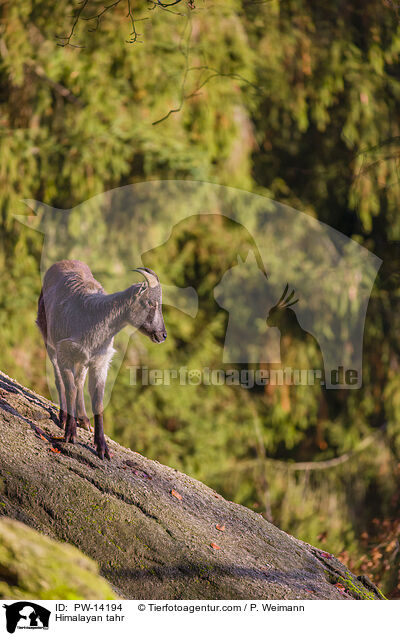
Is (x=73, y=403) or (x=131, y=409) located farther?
(x=131, y=409)

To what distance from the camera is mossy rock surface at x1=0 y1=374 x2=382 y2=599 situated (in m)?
2.63

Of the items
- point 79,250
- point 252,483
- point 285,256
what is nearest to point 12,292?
point 79,250

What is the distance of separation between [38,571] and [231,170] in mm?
4206

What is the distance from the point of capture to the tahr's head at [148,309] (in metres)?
2.78

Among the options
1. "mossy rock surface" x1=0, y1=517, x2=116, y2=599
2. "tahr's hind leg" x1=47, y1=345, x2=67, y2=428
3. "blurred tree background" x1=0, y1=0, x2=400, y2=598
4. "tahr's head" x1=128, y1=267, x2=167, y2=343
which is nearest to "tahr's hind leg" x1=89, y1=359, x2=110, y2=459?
"tahr's hind leg" x1=47, y1=345, x2=67, y2=428

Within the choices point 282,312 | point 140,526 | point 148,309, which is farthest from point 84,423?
point 282,312

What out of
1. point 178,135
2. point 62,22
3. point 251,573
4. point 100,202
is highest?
point 62,22

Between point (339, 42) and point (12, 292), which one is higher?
point (339, 42)

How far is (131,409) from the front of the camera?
539 centimetres

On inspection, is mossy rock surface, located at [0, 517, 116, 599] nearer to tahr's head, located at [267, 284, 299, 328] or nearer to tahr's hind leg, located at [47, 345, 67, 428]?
tahr's hind leg, located at [47, 345, 67, 428]

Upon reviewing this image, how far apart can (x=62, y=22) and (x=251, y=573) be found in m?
4.61

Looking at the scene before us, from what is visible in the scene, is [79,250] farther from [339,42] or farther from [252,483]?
[339,42]
